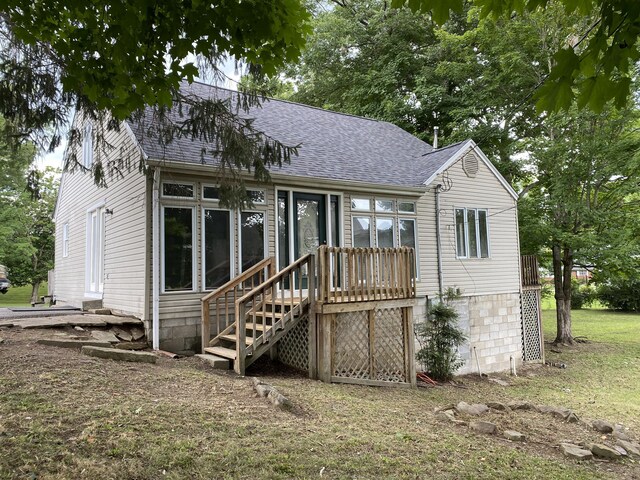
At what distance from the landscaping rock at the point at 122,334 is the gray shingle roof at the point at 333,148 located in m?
3.19

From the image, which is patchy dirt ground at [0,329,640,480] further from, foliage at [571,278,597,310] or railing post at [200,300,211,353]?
foliage at [571,278,597,310]

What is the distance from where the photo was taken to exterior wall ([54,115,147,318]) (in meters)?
8.19

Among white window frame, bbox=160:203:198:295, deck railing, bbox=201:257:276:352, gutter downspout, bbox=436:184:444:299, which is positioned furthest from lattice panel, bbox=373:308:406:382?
white window frame, bbox=160:203:198:295

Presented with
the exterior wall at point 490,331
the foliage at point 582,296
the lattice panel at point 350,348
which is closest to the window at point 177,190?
the lattice panel at point 350,348

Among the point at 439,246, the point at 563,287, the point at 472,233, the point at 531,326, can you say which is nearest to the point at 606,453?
the point at 439,246

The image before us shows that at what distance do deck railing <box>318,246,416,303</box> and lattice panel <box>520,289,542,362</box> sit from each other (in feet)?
24.1

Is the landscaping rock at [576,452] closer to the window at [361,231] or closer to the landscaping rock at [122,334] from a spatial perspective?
the window at [361,231]

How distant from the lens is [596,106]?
90.5 inches

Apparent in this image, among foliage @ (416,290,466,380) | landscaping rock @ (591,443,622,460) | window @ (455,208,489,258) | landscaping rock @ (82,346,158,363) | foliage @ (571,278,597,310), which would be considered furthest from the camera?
foliage @ (571,278,597,310)

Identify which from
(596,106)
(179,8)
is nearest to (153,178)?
(179,8)

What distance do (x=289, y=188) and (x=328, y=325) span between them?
3.33m

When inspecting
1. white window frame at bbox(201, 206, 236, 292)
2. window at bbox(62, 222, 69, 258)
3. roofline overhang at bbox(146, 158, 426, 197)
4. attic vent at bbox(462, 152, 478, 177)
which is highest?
attic vent at bbox(462, 152, 478, 177)

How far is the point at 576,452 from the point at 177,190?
281 inches

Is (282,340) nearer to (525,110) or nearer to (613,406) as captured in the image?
(613,406)
